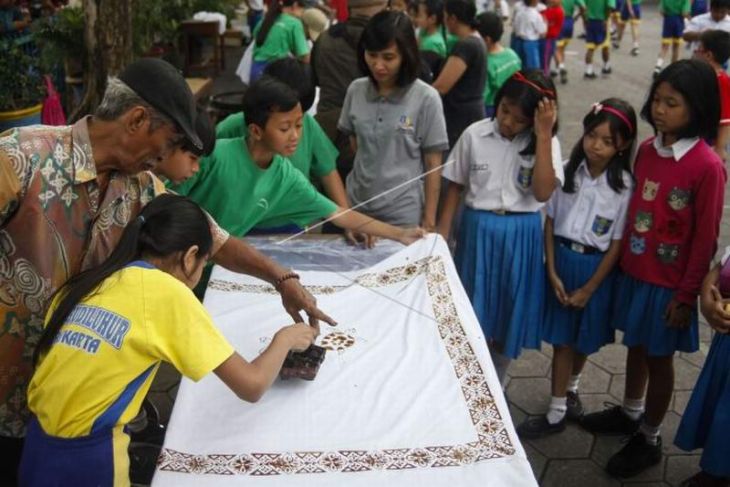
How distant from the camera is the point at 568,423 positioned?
311cm

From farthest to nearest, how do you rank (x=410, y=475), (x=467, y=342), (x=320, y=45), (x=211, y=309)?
1. (x=320, y=45)
2. (x=211, y=309)
3. (x=467, y=342)
4. (x=410, y=475)

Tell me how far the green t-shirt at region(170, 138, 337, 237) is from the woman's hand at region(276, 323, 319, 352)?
800mm

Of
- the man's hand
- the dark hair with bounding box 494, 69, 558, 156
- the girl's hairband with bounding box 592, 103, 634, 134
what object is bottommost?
the man's hand

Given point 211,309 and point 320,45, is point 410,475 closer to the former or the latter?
point 211,309

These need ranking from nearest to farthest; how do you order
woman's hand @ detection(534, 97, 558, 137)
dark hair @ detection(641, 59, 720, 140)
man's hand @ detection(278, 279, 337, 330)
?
man's hand @ detection(278, 279, 337, 330) < dark hair @ detection(641, 59, 720, 140) < woman's hand @ detection(534, 97, 558, 137)

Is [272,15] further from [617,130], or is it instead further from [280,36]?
[617,130]

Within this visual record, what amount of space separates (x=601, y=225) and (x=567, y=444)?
0.89 meters

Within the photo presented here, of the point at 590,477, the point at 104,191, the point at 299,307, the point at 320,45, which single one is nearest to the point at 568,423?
the point at 590,477

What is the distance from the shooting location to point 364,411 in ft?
6.12

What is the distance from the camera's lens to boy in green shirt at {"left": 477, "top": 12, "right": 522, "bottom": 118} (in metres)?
5.30

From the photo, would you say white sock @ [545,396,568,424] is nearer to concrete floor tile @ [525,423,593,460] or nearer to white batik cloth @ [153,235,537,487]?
concrete floor tile @ [525,423,593,460]

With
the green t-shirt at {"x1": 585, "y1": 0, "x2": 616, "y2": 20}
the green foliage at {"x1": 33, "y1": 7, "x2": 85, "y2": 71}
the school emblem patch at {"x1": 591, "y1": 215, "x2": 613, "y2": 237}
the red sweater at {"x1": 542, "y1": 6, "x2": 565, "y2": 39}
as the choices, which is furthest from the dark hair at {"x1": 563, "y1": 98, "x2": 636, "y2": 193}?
the green t-shirt at {"x1": 585, "y1": 0, "x2": 616, "y2": 20}

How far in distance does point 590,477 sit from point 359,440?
139 cm

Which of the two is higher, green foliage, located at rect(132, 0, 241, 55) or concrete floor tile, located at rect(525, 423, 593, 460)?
green foliage, located at rect(132, 0, 241, 55)
